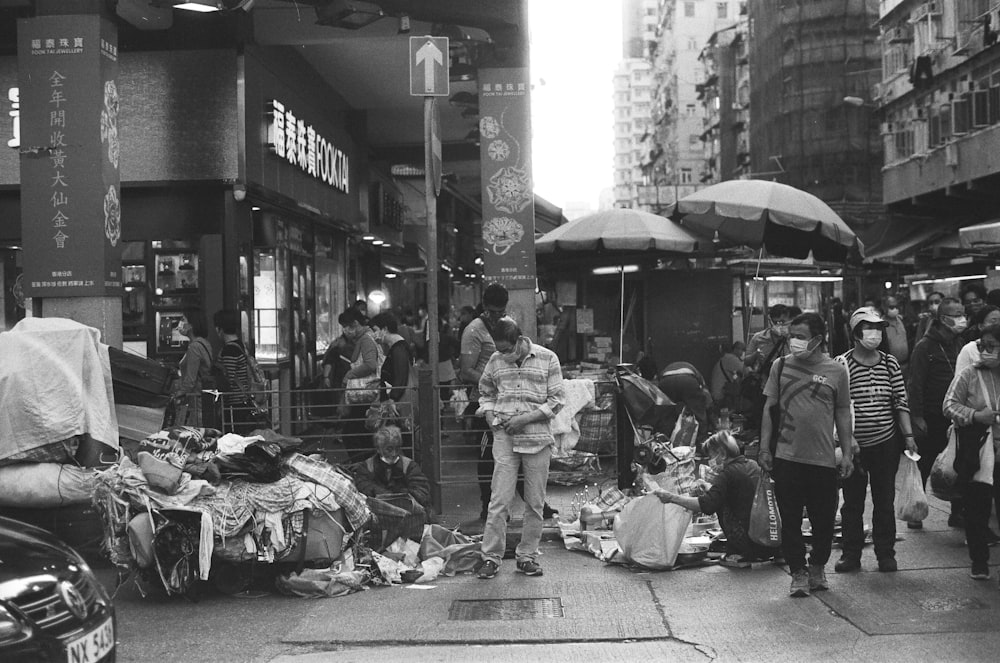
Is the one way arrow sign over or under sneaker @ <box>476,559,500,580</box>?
over

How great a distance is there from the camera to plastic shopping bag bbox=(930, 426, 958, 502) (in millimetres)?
7848

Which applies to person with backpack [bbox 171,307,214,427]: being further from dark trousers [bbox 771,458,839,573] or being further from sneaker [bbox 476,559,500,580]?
dark trousers [bbox 771,458,839,573]

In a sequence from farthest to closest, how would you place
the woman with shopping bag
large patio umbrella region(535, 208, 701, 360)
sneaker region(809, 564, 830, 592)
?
1. large patio umbrella region(535, 208, 701, 360)
2. the woman with shopping bag
3. sneaker region(809, 564, 830, 592)

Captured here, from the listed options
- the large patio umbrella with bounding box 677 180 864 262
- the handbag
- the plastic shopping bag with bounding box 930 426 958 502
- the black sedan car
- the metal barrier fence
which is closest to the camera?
the black sedan car

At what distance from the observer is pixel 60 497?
26.6 feet

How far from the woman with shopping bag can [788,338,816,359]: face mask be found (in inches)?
47.9

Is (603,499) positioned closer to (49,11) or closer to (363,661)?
(363,661)

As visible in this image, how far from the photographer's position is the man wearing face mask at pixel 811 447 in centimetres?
733

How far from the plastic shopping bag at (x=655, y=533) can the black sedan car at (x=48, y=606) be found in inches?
170

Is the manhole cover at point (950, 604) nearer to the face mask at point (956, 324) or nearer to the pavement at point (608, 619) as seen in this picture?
the pavement at point (608, 619)

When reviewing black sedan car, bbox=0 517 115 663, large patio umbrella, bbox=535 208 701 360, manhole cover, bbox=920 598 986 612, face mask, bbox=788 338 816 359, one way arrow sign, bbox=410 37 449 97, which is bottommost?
manhole cover, bbox=920 598 986 612

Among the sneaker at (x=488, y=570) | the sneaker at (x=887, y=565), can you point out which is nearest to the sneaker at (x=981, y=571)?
the sneaker at (x=887, y=565)

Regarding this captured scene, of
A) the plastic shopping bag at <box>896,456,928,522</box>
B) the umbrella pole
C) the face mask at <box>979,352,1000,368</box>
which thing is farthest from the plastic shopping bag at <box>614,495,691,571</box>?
the umbrella pole

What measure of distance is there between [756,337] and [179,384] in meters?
5.94
